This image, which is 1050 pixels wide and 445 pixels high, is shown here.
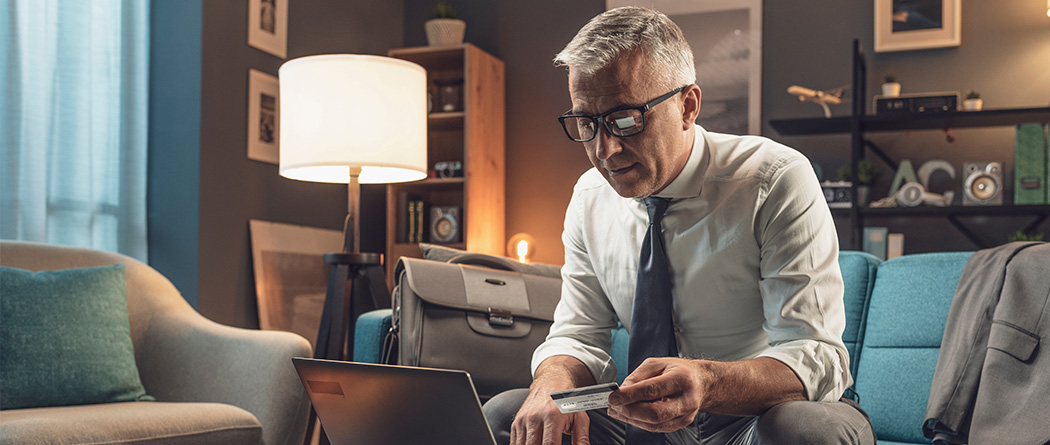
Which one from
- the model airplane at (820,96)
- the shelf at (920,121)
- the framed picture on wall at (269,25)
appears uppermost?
the framed picture on wall at (269,25)

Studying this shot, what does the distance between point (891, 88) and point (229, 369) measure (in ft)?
9.71

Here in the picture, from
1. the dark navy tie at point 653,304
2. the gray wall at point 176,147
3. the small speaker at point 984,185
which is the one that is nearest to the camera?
the dark navy tie at point 653,304

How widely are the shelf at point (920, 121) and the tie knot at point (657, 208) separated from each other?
247cm

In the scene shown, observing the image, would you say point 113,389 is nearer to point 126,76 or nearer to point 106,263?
point 106,263

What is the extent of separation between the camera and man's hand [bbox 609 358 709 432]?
1.01 m

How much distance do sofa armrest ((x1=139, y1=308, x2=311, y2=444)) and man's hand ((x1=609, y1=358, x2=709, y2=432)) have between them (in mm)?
1299

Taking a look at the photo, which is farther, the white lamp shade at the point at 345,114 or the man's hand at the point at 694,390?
the white lamp shade at the point at 345,114

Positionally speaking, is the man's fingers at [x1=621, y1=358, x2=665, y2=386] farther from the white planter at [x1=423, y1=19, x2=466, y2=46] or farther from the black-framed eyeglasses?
the white planter at [x1=423, y1=19, x2=466, y2=46]

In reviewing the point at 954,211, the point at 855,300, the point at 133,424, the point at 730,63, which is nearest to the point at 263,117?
the point at 133,424

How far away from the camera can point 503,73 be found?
175 inches

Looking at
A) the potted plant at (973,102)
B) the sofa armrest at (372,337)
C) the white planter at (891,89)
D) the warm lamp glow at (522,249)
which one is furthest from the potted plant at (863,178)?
the sofa armrest at (372,337)

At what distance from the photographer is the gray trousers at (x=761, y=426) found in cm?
105

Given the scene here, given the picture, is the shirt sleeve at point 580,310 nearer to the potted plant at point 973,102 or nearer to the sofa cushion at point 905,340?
the sofa cushion at point 905,340

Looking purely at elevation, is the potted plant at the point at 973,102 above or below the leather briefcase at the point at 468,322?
above
